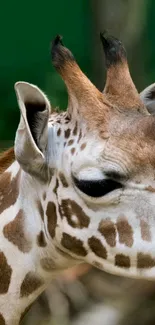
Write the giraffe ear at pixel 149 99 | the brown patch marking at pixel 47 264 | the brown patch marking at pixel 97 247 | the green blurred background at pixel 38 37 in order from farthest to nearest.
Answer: the green blurred background at pixel 38 37, the giraffe ear at pixel 149 99, the brown patch marking at pixel 47 264, the brown patch marking at pixel 97 247

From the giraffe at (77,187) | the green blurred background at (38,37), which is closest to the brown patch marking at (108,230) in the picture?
the giraffe at (77,187)

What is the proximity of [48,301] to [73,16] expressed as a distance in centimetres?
464

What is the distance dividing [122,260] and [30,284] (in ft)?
1.51

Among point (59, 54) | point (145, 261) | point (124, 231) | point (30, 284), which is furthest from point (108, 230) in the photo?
point (59, 54)

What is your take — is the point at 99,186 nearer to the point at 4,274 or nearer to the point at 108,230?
the point at 108,230

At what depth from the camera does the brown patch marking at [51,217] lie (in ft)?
11.1

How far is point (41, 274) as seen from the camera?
353cm

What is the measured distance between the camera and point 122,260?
10.8 feet

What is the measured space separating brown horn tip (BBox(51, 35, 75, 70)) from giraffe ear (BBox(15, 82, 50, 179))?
234 mm

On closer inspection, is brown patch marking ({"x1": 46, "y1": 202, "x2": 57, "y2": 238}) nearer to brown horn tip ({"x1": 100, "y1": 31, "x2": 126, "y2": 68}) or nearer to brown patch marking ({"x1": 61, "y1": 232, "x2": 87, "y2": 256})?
brown patch marking ({"x1": 61, "y1": 232, "x2": 87, "y2": 256})

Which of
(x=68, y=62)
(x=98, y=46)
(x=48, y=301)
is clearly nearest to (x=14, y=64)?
(x=98, y=46)

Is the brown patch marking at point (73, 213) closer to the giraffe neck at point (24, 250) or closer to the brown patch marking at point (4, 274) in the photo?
the giraffe neck at point (24, 250)

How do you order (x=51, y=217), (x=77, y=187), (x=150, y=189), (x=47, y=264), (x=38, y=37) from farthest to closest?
(x=38, y=37) → (x=47, y=264) → (x=51, y=217) → (x=77, y=187) → (x=150, y=189)

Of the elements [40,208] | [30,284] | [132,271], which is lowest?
[30,284]
